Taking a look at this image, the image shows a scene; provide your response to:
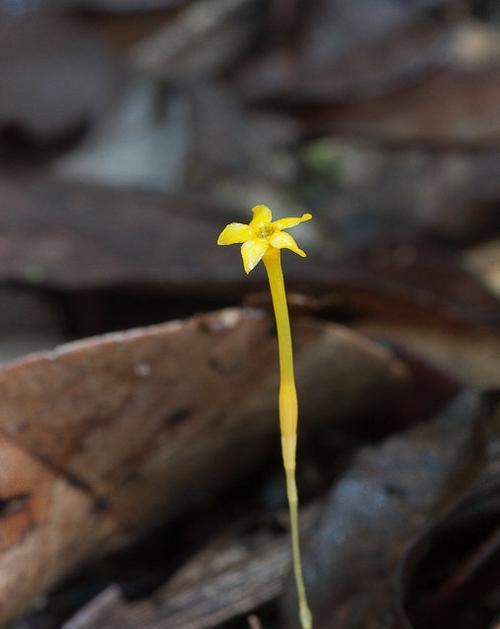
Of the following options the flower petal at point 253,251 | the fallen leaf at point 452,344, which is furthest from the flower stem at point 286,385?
the fallen leaf at point 452,344

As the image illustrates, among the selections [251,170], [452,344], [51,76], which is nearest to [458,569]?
[452,344]

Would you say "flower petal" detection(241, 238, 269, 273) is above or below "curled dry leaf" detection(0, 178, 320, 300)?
below

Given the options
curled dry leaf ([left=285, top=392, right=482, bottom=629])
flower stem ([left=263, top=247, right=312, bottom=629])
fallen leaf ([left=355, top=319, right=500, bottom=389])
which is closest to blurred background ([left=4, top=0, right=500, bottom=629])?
fallen leaf ([left=355, top=319, right=500, bottom=389])

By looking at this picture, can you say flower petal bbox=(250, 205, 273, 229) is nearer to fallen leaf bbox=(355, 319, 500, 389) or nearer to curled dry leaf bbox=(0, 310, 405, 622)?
curled dry leaf bbox=(0, 310, 405, 622)

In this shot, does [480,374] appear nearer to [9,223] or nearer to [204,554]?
[204,554]

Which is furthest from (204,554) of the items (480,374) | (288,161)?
(288,161)
